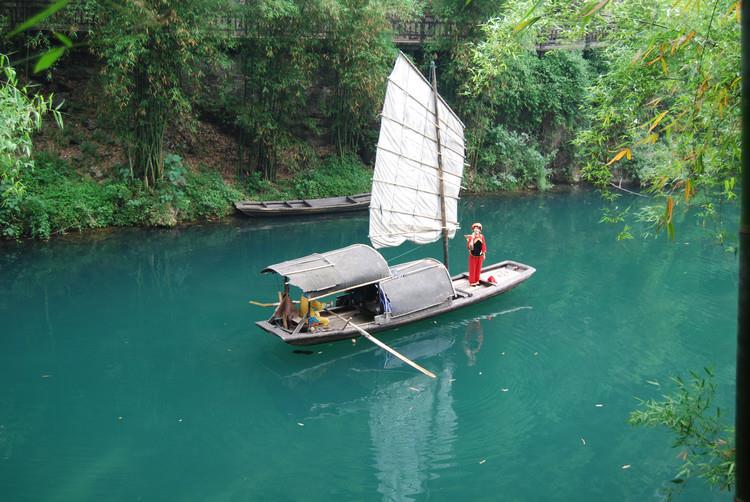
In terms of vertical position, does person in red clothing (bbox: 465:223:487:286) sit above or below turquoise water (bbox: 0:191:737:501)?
above

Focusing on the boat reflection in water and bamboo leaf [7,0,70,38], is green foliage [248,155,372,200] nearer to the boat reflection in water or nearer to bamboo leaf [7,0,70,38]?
the boat reflection in water

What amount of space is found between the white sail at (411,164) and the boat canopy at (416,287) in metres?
0.72

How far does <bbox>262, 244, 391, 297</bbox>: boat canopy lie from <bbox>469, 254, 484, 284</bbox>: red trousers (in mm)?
1521

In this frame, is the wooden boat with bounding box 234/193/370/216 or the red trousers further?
the wooden boat with bounding box 234/193/370/216

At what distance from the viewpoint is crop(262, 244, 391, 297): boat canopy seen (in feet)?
21.1

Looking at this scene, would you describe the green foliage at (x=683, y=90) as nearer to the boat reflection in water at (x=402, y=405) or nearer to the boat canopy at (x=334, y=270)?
the boat reflection in water at (x=402, y=405)

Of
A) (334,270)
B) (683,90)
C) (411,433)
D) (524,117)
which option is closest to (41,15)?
(683,90)

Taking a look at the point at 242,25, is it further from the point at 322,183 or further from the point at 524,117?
the point at 524,117

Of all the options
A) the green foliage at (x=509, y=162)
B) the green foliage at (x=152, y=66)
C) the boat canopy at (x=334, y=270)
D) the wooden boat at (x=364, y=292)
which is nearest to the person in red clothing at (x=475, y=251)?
the wooden boat at (x=364, y=292)

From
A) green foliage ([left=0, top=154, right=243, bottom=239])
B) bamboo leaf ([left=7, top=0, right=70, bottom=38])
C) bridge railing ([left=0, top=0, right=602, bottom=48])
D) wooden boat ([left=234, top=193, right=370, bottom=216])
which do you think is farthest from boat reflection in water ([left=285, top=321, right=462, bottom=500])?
green foliage ([left=0, top=154, right=243, bottom=239])

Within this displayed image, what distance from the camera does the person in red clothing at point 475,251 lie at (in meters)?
7.82

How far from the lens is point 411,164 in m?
7.99

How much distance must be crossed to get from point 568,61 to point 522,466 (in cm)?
1370

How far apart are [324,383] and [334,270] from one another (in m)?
1.17
